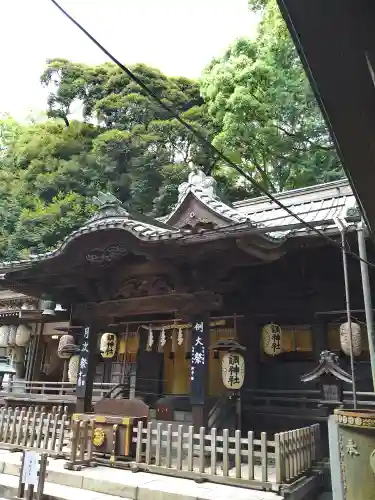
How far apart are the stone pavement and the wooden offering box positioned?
0.37m

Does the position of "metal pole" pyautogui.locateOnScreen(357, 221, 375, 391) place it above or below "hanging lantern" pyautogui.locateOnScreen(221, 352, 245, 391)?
above

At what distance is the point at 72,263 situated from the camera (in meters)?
9.37

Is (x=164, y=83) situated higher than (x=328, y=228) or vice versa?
(x=164, y=83)

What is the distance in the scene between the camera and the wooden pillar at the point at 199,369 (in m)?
8.23

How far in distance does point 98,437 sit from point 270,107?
1844cm

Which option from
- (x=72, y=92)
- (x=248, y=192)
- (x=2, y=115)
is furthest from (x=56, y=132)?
(x=248, y=192)

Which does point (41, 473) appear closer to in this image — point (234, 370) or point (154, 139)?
point (234, 370)

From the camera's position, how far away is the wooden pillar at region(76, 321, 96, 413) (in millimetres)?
9930

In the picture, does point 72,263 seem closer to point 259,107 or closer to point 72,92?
point 259,107

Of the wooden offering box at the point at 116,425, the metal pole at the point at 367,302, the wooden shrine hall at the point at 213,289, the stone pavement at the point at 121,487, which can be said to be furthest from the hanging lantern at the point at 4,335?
the metal pole at the point at 367,302

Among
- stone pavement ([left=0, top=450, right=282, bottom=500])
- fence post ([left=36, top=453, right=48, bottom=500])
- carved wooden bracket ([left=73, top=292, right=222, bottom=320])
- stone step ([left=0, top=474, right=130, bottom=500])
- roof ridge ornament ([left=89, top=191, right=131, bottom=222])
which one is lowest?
stone step ([left=0, top=474, right=130, bottom=500])

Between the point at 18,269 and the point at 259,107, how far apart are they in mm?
15939

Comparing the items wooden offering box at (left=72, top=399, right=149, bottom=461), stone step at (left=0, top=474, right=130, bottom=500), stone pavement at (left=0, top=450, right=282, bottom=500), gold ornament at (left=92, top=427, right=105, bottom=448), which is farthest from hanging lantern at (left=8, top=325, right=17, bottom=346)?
stone step at (left=0, top=474, right=130, bottom=500)

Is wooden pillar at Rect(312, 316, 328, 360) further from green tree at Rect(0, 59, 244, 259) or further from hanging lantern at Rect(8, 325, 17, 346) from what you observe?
green tree at Rect(0, 59, 244, 259)
